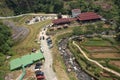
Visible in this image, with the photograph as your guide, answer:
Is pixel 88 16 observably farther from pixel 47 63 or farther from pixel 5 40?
pixel 47 63

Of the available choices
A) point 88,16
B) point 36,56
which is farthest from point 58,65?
point 88,16

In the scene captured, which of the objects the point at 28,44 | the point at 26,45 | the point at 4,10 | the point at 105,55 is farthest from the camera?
the point at 4,10

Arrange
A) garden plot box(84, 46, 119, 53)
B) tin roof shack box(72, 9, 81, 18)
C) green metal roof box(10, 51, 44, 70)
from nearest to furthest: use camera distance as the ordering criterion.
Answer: green metal roof box(10, 51, 44, 70) → garden plot box(84, 46, 119, 53) → tin roof shack box(72, 9, 81, 18)

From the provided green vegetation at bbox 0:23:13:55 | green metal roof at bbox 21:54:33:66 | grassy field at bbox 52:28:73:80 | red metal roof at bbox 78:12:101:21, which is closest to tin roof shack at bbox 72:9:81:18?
red metal roof at bbox 78:12:101:21

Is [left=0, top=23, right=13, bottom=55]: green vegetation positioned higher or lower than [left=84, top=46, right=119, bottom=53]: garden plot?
higher


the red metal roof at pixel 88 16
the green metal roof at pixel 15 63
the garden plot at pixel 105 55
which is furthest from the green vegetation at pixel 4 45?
the red metal roof at pixel 88 16

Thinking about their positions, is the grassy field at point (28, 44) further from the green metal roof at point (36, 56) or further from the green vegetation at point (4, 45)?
the green metal roof at point (36, 56)

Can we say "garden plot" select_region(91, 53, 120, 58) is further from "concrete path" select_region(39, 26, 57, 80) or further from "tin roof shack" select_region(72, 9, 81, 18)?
"tin roof shack" select_region(72, 9, 81, 18)

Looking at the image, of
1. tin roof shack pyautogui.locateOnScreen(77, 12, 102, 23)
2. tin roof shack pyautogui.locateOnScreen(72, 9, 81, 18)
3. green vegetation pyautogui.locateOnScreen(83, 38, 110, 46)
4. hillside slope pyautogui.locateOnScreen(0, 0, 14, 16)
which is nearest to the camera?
green vegetation pyautogui.locateOnScreen(83, 38, 110, 46)
